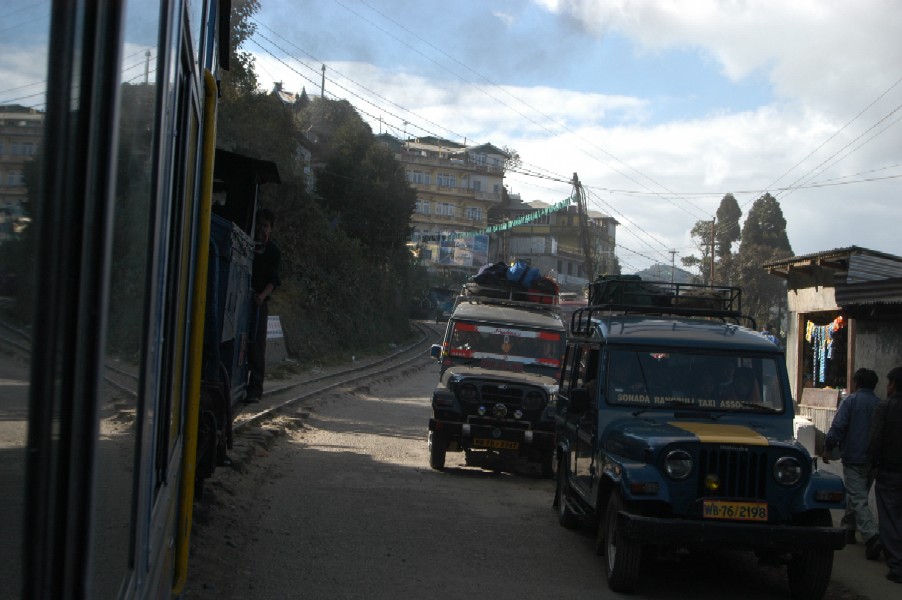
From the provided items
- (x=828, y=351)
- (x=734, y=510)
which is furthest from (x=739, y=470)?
(x=828, y=351)

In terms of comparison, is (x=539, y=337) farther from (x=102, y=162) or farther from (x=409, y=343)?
(x=409, y=343)

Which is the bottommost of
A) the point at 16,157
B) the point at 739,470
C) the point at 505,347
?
the point at 739,470

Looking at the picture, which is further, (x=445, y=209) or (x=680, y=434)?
(x=445, y=209)

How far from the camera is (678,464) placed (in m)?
6.84

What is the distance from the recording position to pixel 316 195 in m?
48.4

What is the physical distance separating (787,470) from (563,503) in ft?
9.97

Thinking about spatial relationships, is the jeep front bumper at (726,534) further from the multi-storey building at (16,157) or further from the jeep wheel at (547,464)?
the jeep wheel at (547,464)

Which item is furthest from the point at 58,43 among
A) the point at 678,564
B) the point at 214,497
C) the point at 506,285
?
the point at 506,285

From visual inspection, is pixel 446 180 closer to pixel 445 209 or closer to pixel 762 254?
pixel 445 209

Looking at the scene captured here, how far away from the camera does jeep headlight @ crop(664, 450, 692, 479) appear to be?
22.4ft

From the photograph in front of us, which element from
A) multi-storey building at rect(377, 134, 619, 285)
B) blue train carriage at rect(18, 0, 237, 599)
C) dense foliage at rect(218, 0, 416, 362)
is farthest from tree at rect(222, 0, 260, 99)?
multi-storey building at rect(377, 134, 619, 285)

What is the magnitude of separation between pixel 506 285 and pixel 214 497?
8.68m

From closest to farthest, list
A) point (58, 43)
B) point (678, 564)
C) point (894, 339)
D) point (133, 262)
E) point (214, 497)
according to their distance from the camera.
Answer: point (58, 43) → point (133, 262) → point (678, 564) → point (214, 497) → point (894, 339)

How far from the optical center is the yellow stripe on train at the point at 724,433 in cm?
693
